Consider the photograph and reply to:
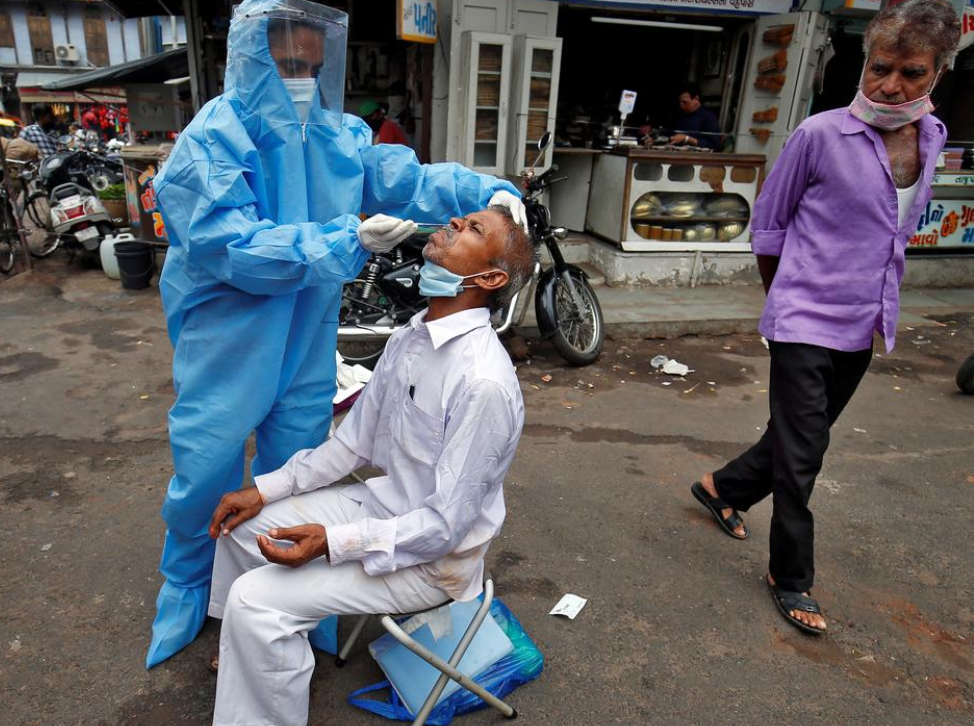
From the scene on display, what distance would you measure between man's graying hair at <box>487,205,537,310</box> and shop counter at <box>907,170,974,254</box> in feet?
23.0

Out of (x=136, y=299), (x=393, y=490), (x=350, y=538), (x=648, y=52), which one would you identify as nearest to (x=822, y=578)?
(x=393, y=490)

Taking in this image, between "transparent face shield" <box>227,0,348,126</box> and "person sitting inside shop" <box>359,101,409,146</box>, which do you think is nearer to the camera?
"transparent face shield" <box>227,0,348,126</box>

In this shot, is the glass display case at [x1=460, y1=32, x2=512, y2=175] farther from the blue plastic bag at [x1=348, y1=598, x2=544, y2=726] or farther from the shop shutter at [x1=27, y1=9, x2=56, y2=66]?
the shop shutter at [x1=27, y1=9, x2=56, y2=66]

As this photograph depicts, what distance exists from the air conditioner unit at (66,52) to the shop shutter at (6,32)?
1539 millimetres

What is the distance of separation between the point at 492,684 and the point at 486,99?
18.4ft

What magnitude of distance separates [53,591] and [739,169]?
6706 mm

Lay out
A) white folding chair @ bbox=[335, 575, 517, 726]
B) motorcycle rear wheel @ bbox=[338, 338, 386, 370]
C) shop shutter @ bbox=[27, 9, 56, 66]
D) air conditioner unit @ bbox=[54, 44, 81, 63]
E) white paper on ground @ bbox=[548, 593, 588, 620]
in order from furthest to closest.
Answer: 1. air conditioner unit @ bbox=[54, 44, 81, 63]
2. shop shutter @ bbox=[27, 9, 56, 66]
3. motorcycle rear wheel @ bbox=[338, 338, 386, 370]
4. white paper on ground @ bbox=[548, 593, 588, 620]
5. white folding chair @ bbox=[335, 575, 517, 726]

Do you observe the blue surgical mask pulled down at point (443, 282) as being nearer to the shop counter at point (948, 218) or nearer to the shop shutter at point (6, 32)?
the shop counter at point (948, 218)

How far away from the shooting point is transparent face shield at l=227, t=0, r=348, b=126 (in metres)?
1.79

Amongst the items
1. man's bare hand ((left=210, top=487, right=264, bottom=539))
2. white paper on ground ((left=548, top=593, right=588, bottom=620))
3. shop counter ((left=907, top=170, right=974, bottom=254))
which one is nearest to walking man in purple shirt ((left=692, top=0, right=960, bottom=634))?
white paper on ground ((left=548, top=593, right=588, bottom=620))

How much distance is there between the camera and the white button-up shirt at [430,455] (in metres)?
1.64

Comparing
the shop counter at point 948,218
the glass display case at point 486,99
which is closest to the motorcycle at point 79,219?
the glass display case at point 486,99

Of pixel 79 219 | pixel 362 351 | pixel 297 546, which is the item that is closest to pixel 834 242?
pixel 297 546

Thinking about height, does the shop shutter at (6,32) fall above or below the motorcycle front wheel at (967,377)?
above
